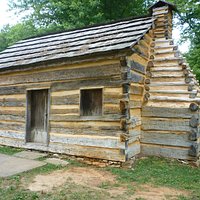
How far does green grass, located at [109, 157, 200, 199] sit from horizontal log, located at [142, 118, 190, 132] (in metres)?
0.95

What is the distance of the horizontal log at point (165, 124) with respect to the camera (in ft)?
24.8

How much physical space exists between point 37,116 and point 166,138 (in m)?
4.44

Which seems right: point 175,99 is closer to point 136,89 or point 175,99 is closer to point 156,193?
point 136,89

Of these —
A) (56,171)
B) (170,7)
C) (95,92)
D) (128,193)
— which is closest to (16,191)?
(56,171)

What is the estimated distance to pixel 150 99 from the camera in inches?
321

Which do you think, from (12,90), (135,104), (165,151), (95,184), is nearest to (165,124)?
(165,151)

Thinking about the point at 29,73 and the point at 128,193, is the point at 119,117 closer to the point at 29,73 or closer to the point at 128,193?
the point at 128,193

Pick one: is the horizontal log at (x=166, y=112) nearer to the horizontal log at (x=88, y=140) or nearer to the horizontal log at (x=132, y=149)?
the horizontal log at (x=132, y=149)

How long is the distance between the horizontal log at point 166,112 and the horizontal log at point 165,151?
935 mm

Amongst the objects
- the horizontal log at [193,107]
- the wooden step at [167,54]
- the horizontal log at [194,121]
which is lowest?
the horizontal log at [194,121]

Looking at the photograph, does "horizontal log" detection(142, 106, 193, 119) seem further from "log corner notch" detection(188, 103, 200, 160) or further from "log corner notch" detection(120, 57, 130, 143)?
"log corner notch" detection(120, 57, 130, 143)

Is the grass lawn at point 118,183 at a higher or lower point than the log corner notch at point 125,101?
lower

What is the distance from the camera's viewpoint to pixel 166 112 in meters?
7.84

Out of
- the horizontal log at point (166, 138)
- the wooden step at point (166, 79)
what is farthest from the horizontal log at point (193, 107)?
the wooden step at point (166, 79)
